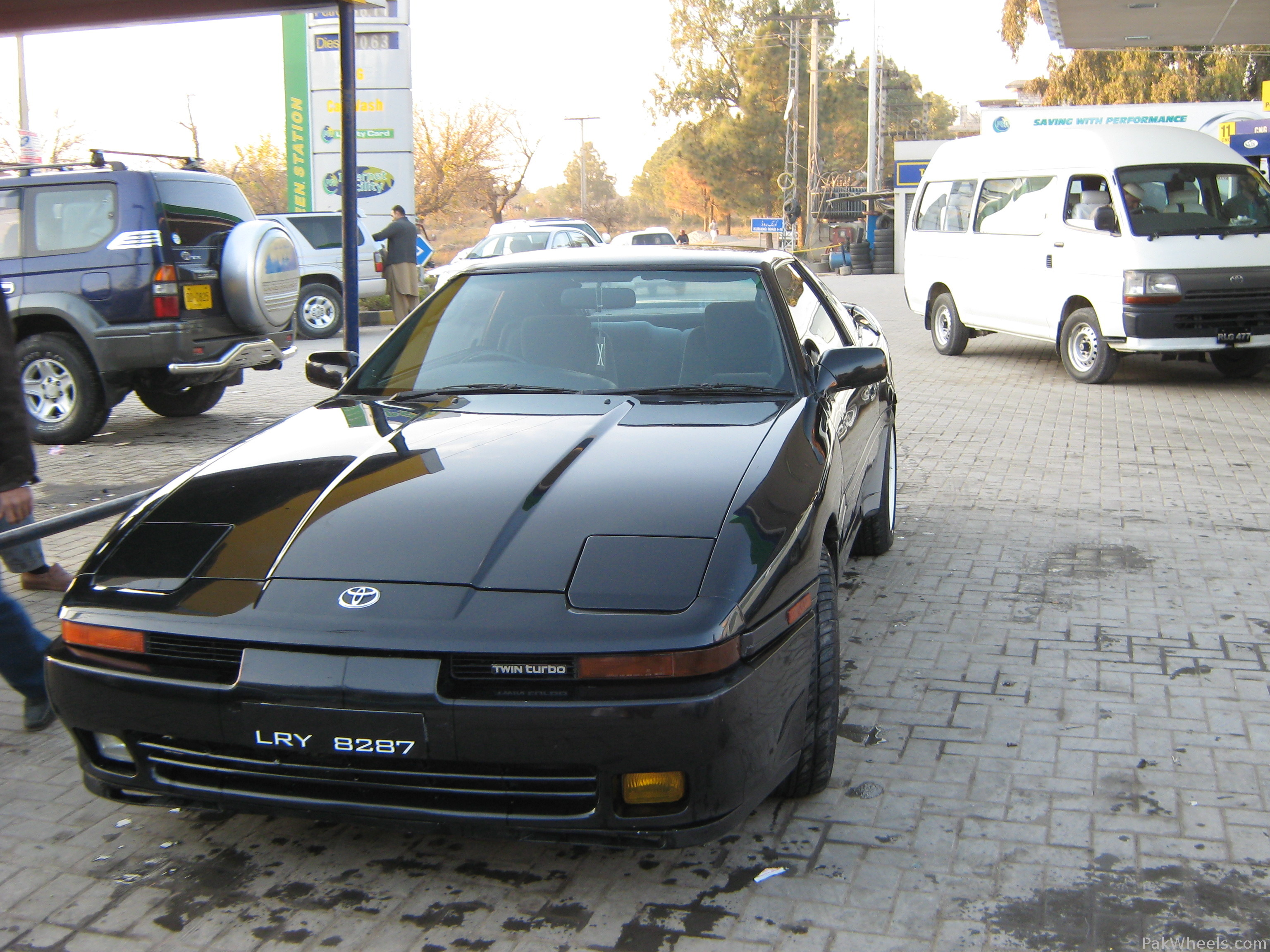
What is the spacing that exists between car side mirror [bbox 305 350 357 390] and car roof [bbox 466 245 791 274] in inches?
23.7

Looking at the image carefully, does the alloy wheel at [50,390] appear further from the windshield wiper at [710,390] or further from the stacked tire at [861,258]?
the stacked tire at [861,258]

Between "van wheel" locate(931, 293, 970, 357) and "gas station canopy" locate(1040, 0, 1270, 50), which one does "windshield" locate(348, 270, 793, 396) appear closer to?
"van wheel" locate(931, 293, 970, 357)

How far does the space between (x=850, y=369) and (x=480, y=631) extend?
1.93 meters

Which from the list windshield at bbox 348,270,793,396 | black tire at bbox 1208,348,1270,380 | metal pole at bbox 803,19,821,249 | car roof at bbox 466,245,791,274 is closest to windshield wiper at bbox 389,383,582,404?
windshield at bbox 348,270,793,396

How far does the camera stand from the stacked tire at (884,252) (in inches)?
1480

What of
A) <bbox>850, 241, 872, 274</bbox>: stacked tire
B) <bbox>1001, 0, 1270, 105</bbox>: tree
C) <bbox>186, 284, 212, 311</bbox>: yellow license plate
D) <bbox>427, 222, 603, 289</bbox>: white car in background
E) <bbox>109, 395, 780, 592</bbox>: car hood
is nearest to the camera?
<bbox>109, 395, 780, 592</bbox>: car hood

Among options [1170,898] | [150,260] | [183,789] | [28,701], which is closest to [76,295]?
[150,260]

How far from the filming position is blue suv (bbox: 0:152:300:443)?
8.88 metres

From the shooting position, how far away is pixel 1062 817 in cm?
314

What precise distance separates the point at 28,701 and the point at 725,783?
2.57 m

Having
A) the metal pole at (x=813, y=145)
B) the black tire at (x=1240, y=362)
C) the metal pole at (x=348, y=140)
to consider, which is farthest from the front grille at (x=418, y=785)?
the metal pole at (x=813, y=145)

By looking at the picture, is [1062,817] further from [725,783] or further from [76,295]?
[76,295]

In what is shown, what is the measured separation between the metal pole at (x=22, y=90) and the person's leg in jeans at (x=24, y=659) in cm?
2245

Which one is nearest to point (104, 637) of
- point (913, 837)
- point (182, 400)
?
point (913, 837)
